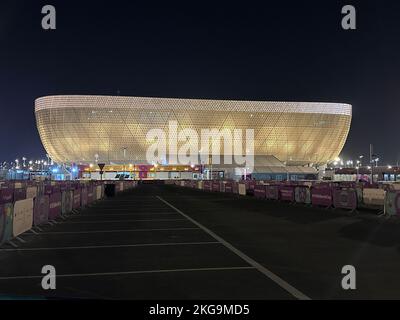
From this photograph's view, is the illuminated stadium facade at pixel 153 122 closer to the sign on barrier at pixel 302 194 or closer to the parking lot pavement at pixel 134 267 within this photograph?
the sign on barrier at pixel 302 194

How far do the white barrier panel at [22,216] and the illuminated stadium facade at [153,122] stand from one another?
12689 cm

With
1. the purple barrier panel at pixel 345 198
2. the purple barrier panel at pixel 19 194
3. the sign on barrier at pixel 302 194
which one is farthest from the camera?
the sign on barrier at pixel 302 194

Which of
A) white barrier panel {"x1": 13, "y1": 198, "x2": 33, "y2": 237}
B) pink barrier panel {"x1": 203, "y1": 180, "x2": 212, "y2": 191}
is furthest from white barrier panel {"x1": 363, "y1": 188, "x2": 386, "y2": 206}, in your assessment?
pink barrier panel {"x1": 203, "y1": 180, "x2": 212, "y2": 191}

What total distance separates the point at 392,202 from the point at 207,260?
1399 centimetres

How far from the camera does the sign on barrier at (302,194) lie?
97.4 feet

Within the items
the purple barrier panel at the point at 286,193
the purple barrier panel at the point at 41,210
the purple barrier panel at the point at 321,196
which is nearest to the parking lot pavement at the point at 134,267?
the purple barrier panel at the point at 41,210

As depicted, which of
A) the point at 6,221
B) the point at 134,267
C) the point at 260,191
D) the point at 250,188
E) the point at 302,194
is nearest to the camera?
the point at 134,267

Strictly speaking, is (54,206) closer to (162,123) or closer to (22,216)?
(22,216)

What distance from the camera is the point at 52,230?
1692cm

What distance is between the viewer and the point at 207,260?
10.6 metres

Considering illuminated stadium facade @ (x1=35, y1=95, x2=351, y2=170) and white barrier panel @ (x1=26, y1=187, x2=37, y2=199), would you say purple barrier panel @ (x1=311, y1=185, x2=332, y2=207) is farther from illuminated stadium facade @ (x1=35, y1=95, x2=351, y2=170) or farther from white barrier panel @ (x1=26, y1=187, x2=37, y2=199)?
illuminated stadium facade @ (x1=35, y1=95, x2=351, y2=170)

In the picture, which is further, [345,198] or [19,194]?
[19,194]

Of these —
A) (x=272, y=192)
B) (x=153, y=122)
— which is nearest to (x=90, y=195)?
(x=272, y=192)
